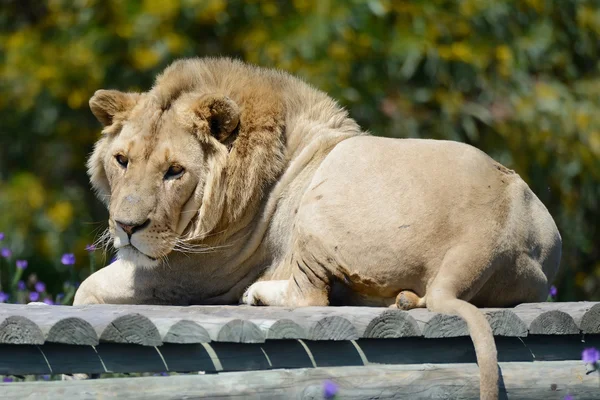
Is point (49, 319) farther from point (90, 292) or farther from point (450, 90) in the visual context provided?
point (450, 90)

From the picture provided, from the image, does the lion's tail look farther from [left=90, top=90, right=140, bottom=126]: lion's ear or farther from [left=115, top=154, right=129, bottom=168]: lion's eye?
[left=90, top=90, right=140, bottom=126]: lion's ear

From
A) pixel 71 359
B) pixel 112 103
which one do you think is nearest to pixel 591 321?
pixel 71 359

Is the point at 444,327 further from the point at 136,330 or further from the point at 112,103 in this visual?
the point at 112,103

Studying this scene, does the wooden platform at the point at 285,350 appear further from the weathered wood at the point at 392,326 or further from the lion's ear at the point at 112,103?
the lion's ear at the point at 112,103

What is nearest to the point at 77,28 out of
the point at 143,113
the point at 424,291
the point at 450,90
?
the point at 450,90

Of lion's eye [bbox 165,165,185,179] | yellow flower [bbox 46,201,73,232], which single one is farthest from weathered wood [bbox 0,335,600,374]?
yellow flower [bbox 46,201,73,232]

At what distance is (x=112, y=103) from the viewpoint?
4285 mm

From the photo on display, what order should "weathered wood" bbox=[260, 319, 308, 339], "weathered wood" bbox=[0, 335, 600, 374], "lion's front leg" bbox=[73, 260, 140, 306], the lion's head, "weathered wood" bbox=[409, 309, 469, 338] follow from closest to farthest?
"weathered wood" bbox=[0, 335, 600, 374]
"weathered wood" bbox=[260, 319, 308, 339]
"weathered wood" bbox=[409, 309, 469, 338]
the lion's head
"lion's front leg" bbox=[73, 260, 140, 306]

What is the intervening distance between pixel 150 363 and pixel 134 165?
1042mm

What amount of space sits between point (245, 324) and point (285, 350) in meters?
0.22

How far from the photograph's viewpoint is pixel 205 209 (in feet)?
13.4

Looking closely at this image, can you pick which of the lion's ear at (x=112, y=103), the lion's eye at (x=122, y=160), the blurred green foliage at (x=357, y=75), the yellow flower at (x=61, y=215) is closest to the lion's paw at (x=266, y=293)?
the lion's eye at (x=122, y=160)

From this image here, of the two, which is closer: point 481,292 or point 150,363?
point 150,363

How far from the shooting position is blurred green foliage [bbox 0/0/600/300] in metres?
8.12
